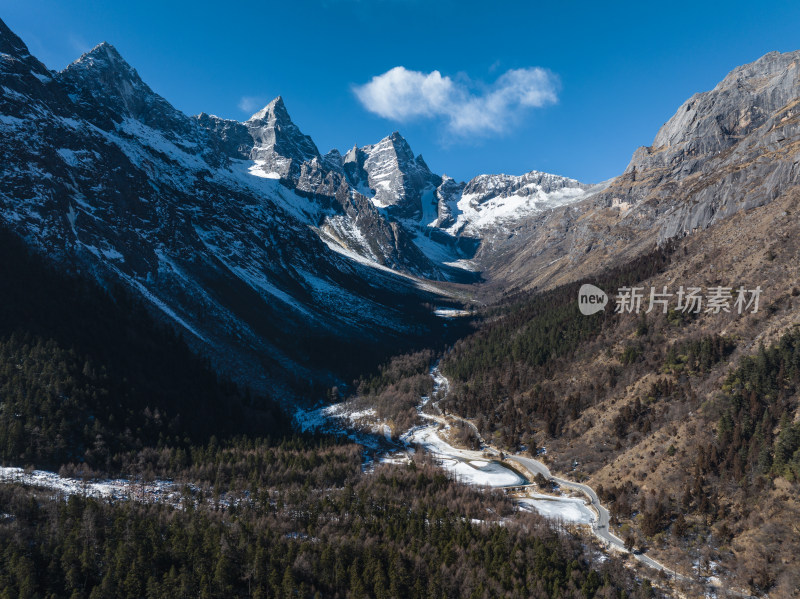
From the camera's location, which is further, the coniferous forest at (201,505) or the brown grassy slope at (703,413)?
the coniferous forest at (201,505)

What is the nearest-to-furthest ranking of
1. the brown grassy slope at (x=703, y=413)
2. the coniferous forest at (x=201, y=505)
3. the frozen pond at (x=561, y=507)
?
the brown grassy slope at (x=703, y=413), the coniferous forest at (x=201, y=505), the frozen pond at (x=561, y=507)

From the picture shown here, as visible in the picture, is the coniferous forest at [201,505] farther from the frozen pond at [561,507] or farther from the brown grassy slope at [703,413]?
the brown grassy slope at [703,413]

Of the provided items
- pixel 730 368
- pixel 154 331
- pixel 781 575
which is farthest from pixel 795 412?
pixel 154 331

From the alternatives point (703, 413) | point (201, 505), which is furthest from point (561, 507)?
point (201, 505)

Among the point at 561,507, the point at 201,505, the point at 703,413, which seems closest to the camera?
the point at 201,505

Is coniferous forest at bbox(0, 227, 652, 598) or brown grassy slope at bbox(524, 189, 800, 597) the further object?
coniferous forest at bbox(0, 227, 652, 598)

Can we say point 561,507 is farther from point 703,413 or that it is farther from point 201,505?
point 201,505

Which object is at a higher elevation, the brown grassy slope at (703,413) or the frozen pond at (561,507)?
the brown grassy slope at (703,413)

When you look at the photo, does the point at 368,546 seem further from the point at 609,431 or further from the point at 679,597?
the point at 609,431

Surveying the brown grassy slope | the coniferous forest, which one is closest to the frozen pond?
the coniferous forest

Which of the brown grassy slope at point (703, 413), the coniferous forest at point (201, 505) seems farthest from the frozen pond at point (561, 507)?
the brown grassy slope at point (703, 413)

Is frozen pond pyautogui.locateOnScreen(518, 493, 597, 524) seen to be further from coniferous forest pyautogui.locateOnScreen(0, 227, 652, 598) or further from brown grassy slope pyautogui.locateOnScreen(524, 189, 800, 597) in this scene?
brown grassy slope pyautogui.locateOnScreen(524, 189, 800, 597)

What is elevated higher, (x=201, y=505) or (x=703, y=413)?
(x=703, y=413)
